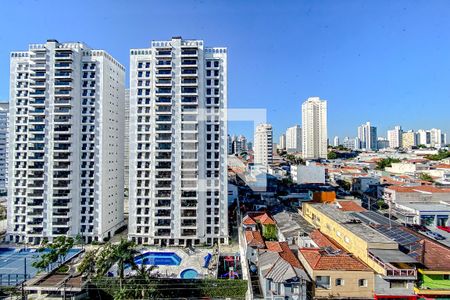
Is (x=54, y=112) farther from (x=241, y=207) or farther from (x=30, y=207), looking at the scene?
(x=241, y=207)

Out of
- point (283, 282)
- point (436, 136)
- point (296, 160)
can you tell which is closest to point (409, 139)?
point (436, 136)

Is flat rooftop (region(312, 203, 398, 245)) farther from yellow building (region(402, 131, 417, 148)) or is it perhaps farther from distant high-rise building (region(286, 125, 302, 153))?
yellow building (region(402, 131, 417, 148))

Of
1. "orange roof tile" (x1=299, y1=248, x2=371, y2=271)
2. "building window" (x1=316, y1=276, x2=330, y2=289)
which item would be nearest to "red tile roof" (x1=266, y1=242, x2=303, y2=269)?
"orange roof tile" (x1=299, y1=248, x2=371, y2=271)

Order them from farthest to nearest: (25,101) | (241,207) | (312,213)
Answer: (241,207) → (25,101) → (312,213)

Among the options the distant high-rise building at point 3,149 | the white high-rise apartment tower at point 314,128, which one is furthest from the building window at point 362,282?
the white high-rise apartment tower at point 314,128

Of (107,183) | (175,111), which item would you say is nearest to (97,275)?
(107,183)

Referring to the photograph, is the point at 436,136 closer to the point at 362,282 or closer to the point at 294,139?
the point at 294,139

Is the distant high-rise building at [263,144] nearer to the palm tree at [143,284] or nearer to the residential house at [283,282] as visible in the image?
the palm tree at [143,284]
